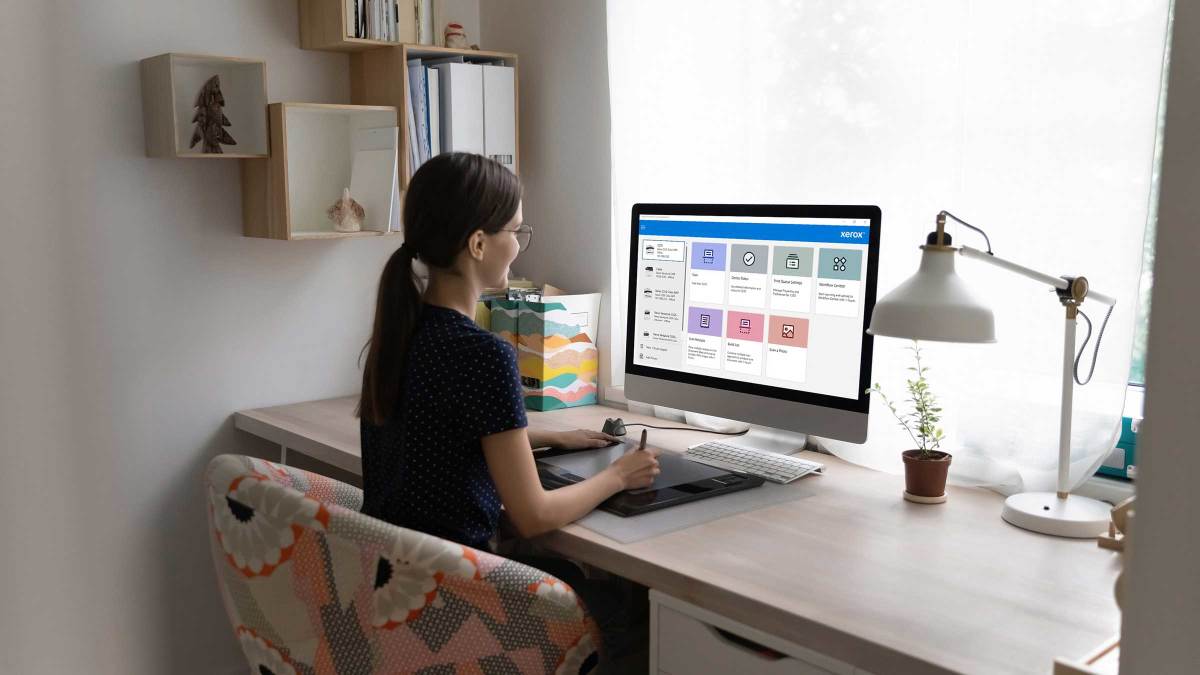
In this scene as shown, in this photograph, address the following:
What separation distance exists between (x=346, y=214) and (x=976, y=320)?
1.45m

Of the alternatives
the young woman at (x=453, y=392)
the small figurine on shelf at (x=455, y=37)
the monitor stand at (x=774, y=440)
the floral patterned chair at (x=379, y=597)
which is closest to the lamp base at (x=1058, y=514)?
the monitor stand at (x=774, y=440)

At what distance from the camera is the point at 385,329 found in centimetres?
160

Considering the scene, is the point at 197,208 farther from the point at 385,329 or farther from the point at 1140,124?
the point at 1140,124

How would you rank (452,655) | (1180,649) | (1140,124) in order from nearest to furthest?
(1180,649)
(452,655)
(1140,124)

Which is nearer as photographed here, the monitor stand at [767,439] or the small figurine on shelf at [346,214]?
the monitor stand at [767,439]

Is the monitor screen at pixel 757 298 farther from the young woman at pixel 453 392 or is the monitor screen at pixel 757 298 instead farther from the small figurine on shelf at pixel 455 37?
the small figurine on shelf at pixel 455 37

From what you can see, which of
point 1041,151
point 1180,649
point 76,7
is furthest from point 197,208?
point 1180,649

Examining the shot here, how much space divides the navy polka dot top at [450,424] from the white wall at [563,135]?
994mm

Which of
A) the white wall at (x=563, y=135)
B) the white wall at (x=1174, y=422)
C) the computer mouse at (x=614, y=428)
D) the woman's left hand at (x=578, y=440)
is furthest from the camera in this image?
the white wall at (x=563, y=135)

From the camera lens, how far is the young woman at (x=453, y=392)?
59.4 inches

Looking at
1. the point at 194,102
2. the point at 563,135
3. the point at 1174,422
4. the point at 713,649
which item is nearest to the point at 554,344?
the point at 563,135

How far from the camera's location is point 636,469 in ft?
5.57

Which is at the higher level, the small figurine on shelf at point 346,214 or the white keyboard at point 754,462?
the small figurine on shelf at point 346,214

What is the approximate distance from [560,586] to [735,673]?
0.25 metres
